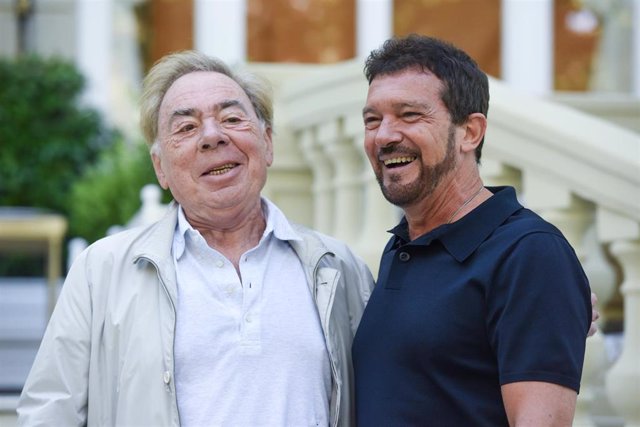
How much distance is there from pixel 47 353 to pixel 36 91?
9482mm

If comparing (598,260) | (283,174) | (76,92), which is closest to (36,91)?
(76,92)

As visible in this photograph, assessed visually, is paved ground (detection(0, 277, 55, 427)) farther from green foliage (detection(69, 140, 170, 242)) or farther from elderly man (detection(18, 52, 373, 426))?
elderly man (detection(18, 52, 373, 426))

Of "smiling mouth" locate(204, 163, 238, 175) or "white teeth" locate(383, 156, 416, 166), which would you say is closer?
"white teeth" locate(383, 156, 416, 166)

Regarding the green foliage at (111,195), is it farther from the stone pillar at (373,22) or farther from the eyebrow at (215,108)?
the eyebrow at (215,108)

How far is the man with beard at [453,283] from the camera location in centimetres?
209

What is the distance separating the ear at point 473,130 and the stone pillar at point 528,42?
891cm

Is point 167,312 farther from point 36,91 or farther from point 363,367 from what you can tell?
point 36,91

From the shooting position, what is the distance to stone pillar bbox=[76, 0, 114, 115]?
11.3 m

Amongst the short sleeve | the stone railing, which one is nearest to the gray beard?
the short sleeve

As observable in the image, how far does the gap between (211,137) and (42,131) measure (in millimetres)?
9298

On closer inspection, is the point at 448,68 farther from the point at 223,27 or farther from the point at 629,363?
the point at 223,27

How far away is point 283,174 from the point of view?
4195 mm

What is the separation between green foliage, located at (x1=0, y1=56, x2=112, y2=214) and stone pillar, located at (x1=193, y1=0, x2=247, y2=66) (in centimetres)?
153

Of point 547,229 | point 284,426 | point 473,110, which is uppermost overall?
point 473,110
